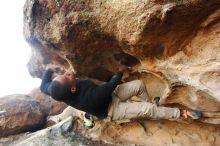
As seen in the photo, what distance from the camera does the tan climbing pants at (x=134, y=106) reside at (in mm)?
5961

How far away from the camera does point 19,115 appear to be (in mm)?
9828

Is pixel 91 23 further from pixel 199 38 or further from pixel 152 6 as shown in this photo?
pixel 199 38

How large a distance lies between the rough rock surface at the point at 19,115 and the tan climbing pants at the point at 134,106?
4.53 m

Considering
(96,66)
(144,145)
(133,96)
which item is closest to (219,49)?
(133,96)

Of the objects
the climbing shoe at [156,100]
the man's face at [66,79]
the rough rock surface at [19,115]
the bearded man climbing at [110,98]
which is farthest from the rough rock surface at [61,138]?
the man's face at [66,79]

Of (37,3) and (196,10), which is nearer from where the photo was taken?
(196,10)

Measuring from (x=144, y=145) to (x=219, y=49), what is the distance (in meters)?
3.40

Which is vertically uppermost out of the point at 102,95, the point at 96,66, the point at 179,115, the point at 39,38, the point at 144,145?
the point at 39,38

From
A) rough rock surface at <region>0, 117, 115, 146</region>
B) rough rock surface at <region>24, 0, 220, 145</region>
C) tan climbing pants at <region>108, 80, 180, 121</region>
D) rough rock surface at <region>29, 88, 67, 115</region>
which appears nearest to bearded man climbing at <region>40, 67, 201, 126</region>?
tan climbing pants at <region>108, 80, 180, 121</region>

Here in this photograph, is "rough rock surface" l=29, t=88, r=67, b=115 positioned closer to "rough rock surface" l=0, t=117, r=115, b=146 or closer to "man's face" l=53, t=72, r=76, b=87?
"rough rock surface" l=0, t=117, r=115, b=146

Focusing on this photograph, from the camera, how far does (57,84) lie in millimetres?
5617

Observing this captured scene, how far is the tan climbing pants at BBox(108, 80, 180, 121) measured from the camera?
19.6ft

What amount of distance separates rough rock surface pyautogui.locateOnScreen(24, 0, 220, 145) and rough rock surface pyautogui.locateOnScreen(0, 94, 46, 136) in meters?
3.86

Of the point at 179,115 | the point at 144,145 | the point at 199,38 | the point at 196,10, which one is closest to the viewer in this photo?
the point at 196,10
